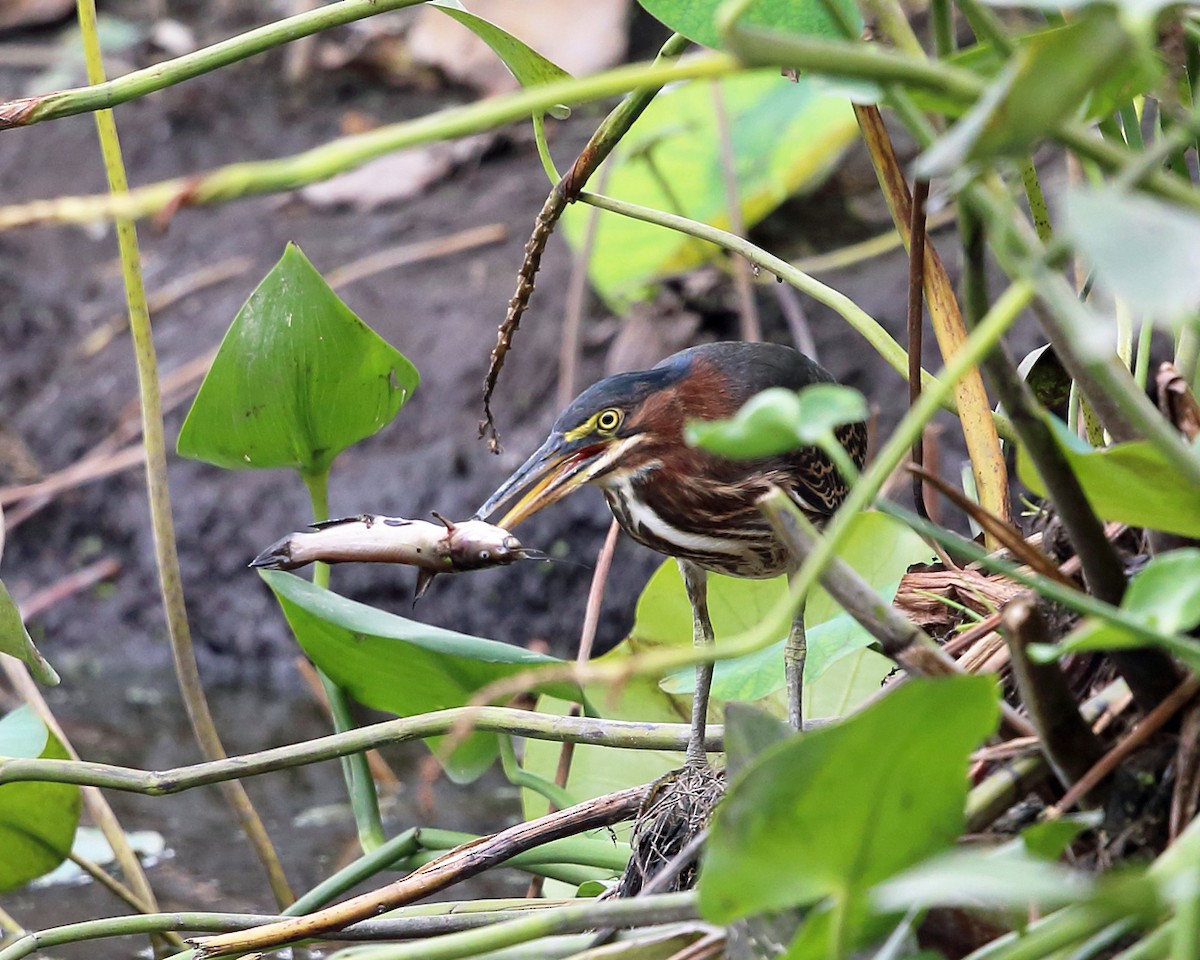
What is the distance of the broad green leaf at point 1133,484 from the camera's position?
70 centimetres

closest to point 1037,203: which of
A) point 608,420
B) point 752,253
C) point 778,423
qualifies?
point 752,253

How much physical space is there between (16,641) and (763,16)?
817mm

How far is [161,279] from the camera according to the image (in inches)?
171

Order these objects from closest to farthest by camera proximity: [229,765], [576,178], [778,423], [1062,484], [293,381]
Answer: [778,423] → [1062,484] → [229,765] → [576,178] → [293,381]

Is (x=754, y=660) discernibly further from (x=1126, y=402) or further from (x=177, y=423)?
(x=177, y=423)

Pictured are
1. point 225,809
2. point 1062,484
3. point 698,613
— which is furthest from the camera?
point 225,809

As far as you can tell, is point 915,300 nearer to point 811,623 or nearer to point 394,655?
point 811,623

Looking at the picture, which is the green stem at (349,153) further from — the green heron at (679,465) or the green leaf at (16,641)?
the green heron at (679,465)

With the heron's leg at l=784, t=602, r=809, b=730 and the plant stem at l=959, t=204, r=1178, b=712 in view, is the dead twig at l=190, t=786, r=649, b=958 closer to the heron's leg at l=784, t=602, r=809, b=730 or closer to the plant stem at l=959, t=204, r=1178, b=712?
the heron's leg at l=784, t=602, r=809, b=730

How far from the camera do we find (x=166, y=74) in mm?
1057

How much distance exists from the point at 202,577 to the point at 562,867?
2471 mm

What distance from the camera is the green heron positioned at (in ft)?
4.97

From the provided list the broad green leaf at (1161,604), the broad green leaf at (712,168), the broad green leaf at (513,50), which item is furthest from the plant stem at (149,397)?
the broad green leaf at (712,168)

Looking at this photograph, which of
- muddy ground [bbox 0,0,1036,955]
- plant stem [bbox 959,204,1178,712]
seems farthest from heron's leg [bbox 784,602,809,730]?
muddy ground [bbox 0,0,1036,955]
